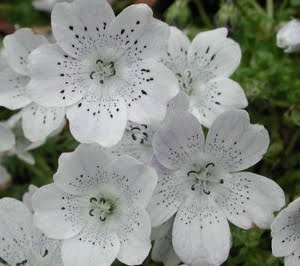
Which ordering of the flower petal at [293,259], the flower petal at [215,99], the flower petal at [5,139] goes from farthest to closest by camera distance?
1. the flower petal at [5,139]
2. the flower petal at [215,99]
3. the flower petal at [293,259]

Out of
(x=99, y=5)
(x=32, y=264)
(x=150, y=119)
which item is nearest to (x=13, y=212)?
(x=32, y=264)

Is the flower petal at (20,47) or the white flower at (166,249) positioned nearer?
the white flower at (166,249)

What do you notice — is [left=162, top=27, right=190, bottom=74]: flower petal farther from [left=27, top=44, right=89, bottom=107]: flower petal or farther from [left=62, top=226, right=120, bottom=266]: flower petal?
[left=62, top=226, right=120, bottom=266]: flower petal

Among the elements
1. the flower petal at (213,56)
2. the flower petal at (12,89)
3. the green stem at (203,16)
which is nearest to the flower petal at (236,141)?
the flower petal at (213,56)

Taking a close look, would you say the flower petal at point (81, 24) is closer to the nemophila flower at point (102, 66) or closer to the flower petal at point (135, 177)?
the nemophila flower at point (102, 66)

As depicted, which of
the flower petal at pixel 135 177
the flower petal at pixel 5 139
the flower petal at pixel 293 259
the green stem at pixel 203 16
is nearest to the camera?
the flower petal at pixel 135 177

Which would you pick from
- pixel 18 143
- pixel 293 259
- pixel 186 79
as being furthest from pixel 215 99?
pixel 18 143

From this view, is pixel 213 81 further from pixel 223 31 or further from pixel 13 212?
pixel 13 212
